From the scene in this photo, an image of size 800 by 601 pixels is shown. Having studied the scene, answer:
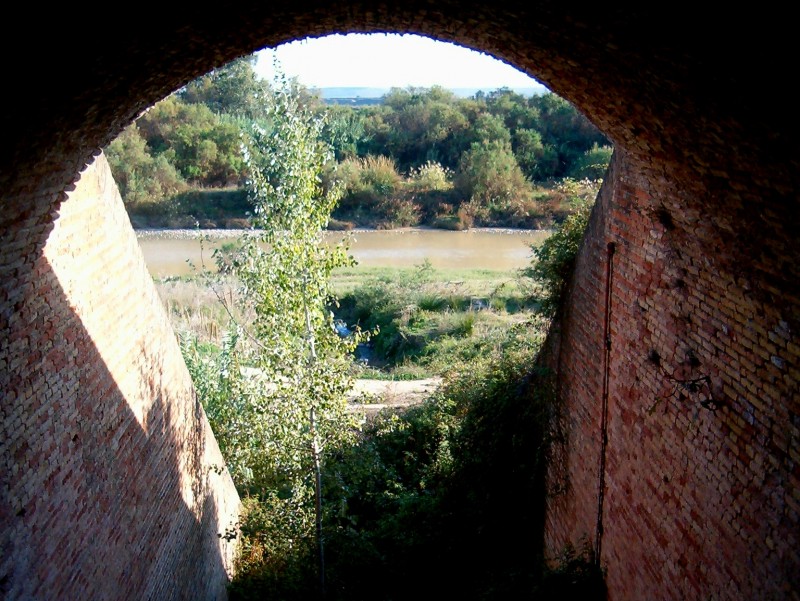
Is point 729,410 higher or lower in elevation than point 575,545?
higher

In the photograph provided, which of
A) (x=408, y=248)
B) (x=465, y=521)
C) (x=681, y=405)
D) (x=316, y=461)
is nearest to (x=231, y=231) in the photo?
(x=408, y=248)

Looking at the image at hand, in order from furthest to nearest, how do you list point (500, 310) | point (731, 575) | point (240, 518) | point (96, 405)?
point (500, 310) < point (240, 518) < point (96, 405) < point (731, 575)

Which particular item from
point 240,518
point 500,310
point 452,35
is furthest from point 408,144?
point 452,35

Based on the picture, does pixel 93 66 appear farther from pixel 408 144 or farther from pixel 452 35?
pixel 408 144

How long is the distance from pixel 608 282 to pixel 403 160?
120 ft

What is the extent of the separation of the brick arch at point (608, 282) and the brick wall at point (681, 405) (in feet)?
0.06

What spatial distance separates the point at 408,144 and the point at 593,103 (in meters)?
38.4

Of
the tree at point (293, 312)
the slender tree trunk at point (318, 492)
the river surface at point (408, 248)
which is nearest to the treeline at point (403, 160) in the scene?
the river surface at point (408, 248)

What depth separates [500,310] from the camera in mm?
19750

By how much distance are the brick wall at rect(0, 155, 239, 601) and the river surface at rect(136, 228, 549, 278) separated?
19.0 metres

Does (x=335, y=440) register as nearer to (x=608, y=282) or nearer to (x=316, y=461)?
(x=316, y=461)

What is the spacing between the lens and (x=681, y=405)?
14.2ft

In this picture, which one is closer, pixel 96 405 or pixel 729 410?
pixel 729 410

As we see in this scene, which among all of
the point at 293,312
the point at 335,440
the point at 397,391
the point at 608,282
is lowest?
the point at 397,391
